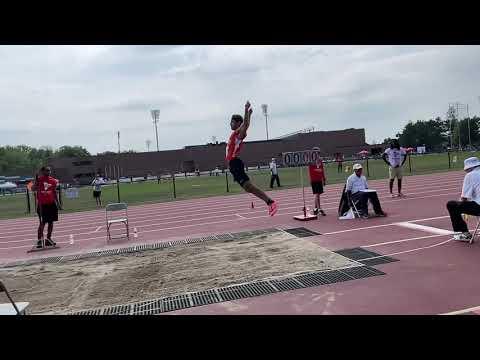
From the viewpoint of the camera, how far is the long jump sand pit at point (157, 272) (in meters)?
5.54

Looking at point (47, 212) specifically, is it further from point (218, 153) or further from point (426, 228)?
point (426, 228)

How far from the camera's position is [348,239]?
25.8 ft

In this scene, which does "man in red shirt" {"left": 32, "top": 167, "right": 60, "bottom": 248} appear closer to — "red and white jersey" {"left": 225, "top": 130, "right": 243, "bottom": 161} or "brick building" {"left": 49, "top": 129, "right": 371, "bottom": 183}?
"brick building" {"left": 49, "top": 129, "right": 371, "bottom": 183}

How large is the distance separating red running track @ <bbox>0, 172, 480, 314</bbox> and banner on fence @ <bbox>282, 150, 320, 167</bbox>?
1526 millimetres

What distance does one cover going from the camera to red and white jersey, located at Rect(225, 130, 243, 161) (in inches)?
193

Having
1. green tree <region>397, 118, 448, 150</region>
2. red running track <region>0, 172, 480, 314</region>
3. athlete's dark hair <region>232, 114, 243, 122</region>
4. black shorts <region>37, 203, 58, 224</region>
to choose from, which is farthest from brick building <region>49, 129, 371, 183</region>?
green tree <region>397, 118, 448, 150</region>

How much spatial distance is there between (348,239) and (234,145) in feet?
12.8

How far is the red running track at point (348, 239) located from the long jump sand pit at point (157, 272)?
851 mm

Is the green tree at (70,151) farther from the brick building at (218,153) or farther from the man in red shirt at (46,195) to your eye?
the man in red shirt at (46,195)

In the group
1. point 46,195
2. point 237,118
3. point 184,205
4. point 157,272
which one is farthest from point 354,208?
point 184,205

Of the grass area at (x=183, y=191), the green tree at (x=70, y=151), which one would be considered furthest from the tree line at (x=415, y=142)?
the grass area at (x=183, y=191)
